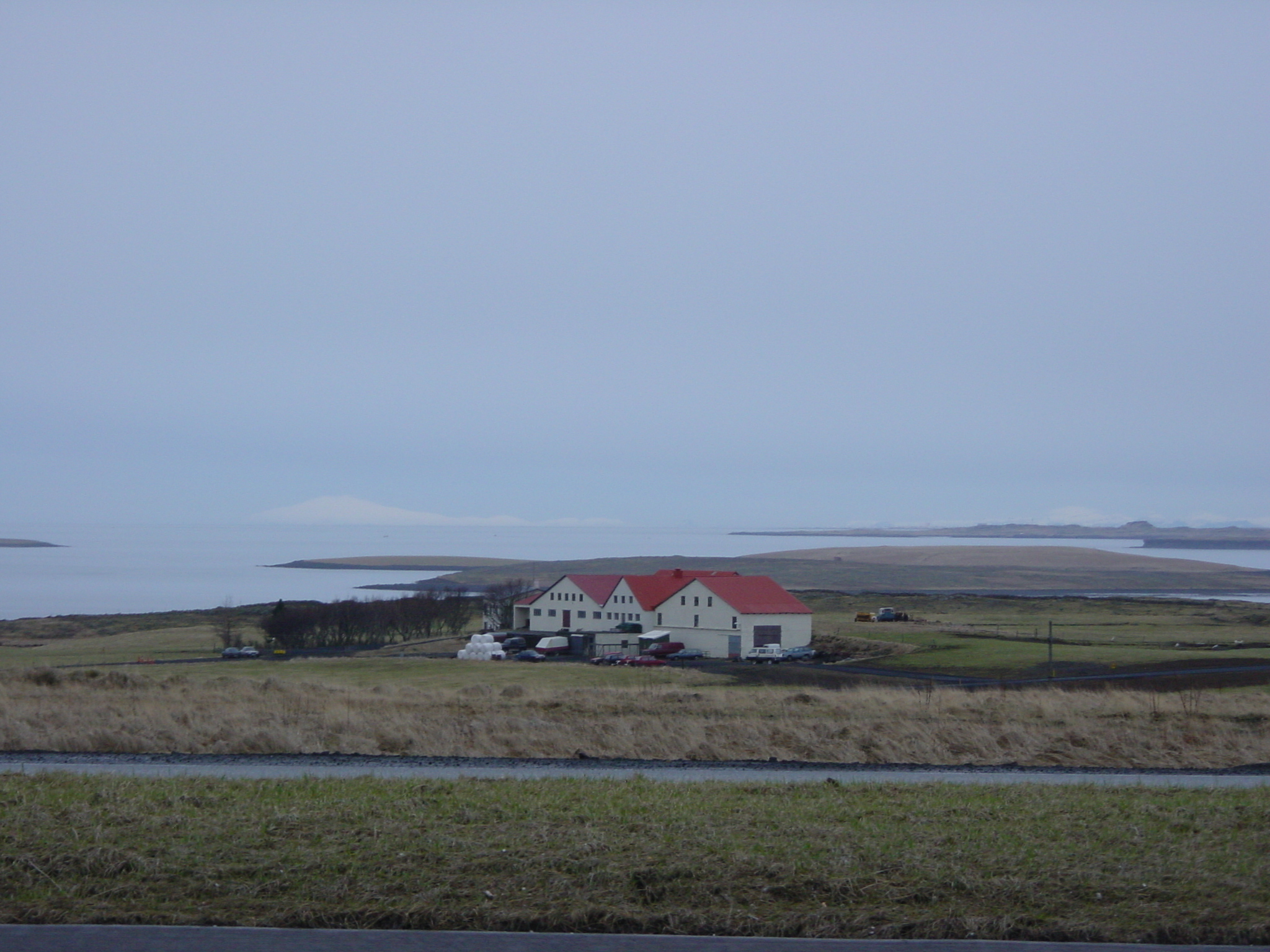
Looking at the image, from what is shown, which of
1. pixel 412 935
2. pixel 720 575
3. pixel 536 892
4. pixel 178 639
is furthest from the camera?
pixel 178 639

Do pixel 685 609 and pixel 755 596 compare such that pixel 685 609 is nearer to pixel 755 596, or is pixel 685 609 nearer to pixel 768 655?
pixel 755 596

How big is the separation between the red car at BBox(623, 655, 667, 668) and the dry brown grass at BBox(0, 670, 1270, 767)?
28620 millimetres

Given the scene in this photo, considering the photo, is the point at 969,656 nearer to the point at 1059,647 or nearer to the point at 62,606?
the point at 1059,647

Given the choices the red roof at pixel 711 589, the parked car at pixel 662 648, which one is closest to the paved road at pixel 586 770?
the parked car at pixel 662 648

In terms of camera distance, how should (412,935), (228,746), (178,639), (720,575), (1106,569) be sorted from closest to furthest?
(412,935)
(228,746)
(720,575)
(178,639)
(1106,569)

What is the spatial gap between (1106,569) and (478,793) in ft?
649

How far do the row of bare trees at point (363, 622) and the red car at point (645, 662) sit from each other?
2728cm

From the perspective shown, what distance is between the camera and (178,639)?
235 feet

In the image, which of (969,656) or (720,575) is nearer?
(969,656)

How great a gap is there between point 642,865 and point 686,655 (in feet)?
162

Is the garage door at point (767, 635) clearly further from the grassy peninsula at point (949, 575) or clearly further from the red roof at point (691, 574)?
the grassy peninsula at point (949, 575)

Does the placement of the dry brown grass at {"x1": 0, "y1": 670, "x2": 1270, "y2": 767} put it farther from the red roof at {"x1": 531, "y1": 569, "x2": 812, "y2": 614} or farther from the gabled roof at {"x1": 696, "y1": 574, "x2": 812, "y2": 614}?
the red roof at {"x1": 531, "y1": 569, "x2": 812, "y2": 614}

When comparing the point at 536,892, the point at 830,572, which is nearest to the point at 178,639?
the point at 536,892

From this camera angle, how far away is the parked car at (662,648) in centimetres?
5641
